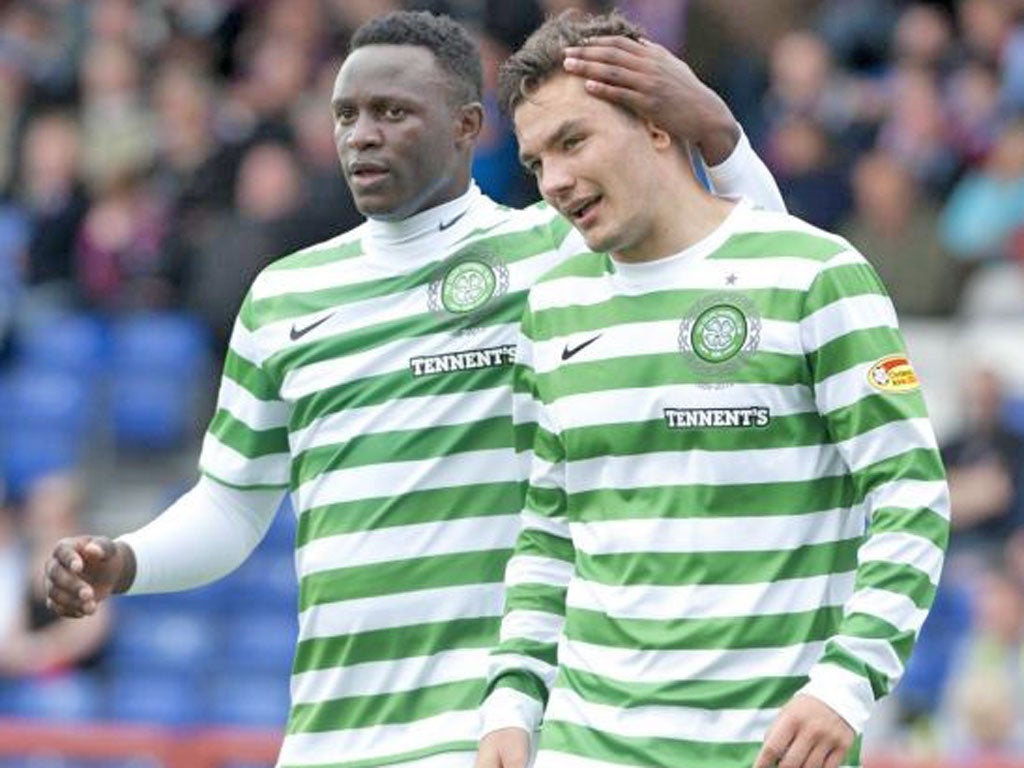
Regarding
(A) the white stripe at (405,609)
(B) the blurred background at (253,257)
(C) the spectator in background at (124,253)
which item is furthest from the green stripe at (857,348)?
(C) the spectator in background at (124,253)

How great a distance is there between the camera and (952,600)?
11.2 meters

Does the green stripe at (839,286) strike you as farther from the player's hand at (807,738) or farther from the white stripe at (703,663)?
the player's hand at (807,738)

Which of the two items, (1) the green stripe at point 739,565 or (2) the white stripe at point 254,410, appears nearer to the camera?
(1) the green stripe at point 739,565

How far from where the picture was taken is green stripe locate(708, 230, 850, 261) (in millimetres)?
4848

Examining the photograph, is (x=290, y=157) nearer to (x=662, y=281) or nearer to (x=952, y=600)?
(x=952, y=600)

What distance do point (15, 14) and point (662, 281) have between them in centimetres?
1282

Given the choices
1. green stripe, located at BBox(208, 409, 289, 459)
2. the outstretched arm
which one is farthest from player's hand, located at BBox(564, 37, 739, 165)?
green stripe, located at BBox(208, 409, 289, 459)

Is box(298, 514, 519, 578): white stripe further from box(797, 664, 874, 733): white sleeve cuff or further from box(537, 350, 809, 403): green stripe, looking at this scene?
box(797, 664, 874, 733): white sleeve cuff

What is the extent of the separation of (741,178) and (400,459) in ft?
3.02

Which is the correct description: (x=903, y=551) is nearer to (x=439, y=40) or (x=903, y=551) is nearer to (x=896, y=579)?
(x=896, y=579)

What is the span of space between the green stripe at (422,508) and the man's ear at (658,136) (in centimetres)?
85

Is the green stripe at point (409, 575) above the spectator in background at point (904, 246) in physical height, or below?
above

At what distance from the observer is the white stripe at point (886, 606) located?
4.57 metres

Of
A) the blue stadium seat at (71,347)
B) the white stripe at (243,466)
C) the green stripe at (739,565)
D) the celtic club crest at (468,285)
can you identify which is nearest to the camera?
the green stripe at (739,565)
